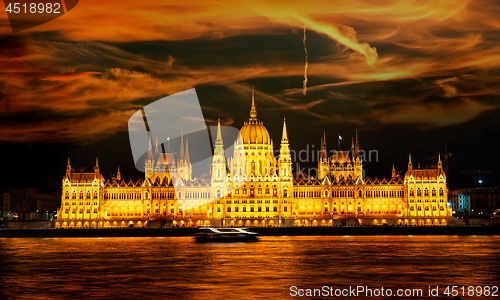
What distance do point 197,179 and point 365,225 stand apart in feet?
129

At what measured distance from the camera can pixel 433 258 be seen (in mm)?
79000

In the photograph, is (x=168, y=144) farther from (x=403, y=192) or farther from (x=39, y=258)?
(x=39, y=258)

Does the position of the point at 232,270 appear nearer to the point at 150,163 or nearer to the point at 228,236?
the point at 228,236

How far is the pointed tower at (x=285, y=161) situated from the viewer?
500ft

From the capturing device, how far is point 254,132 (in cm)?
16438

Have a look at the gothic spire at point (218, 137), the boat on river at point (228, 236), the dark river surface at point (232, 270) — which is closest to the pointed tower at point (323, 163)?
the gothic spire at point (218, 137)

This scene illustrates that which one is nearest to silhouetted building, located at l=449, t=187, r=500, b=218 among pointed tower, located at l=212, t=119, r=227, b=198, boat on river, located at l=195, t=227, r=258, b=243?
pointed tower, located at l=212, t=119, r=227, b=198

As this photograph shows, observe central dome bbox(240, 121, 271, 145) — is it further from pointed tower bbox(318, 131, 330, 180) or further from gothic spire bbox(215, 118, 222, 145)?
pointed tower bbox(318, 131, 330, 180)

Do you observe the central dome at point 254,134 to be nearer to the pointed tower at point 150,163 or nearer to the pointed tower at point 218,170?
the pointed tower at point 218,170

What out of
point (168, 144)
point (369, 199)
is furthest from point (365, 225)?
point (168, 144)

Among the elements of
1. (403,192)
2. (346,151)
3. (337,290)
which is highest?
(346,151)

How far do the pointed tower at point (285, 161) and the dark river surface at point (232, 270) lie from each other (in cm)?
5586

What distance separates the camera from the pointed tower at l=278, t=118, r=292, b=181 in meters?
152

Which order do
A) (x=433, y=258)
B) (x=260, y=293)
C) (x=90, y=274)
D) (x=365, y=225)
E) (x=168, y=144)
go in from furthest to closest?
1. (x=168, y=144)
2. (x=365, y=225)
3. (x=433, y=258)
4. (x=90, y=274)
5. (x=260, y=293)
